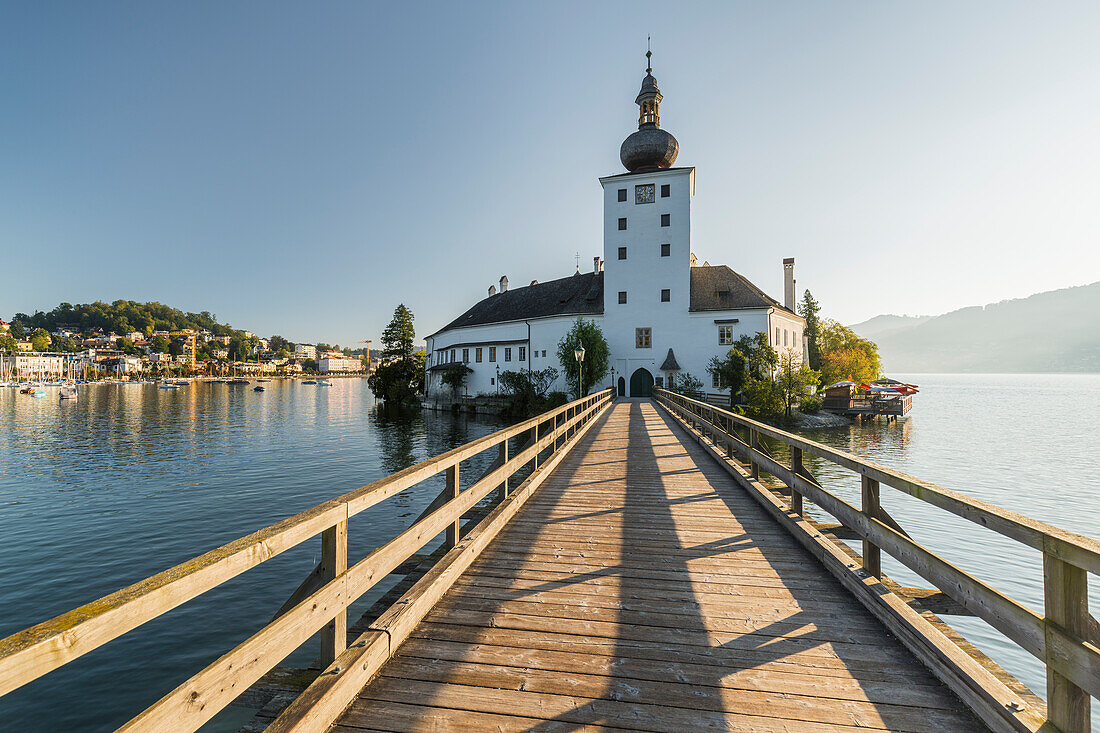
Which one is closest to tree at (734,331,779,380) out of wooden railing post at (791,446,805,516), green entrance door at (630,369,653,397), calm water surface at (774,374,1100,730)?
calm water surface at (774,374,1100,730)

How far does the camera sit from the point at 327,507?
2465mm

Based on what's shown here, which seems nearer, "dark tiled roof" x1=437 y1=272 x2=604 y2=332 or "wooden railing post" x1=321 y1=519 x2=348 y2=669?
"wooden railing post" x1=321 y1=519 x2=348 y2=669

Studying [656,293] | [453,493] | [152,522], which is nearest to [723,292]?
[656,293]

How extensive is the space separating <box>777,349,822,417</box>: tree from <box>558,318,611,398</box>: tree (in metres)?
13.1

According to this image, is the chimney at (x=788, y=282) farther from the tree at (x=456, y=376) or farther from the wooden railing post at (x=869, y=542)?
the wooden railing post at (x=869, y=542)

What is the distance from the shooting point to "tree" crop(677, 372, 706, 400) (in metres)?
36.4

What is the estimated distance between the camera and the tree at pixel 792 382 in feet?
116

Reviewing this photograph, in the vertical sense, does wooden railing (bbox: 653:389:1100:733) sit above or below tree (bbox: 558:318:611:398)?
below

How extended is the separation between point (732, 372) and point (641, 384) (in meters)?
7.41

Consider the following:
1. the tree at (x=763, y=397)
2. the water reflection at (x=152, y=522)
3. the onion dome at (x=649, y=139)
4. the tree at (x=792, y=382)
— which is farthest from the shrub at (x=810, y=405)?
the water reflection at (x=152, y=522)

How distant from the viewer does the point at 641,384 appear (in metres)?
40.1

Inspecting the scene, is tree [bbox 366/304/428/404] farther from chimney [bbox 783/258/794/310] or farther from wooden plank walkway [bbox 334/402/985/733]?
wooden plank walkway [bbox 334/402/985/733]

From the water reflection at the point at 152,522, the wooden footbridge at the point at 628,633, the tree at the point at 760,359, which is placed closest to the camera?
the wooden footbridge at the point at 628,633

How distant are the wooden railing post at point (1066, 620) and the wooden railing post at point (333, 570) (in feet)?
10.5
